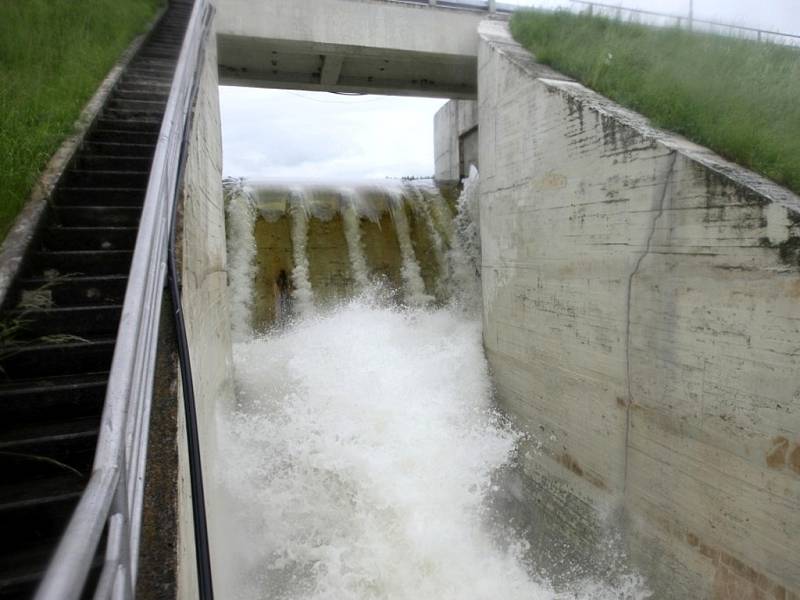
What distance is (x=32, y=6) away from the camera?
19.5 feet

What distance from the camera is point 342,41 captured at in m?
7.30

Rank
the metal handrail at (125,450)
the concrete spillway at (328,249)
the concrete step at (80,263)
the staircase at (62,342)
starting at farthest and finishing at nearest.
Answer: the concrete spillway at (328,249)
the concrete step at (80,263)
the staircase at (62,342)
the metal handrail at (125,450)

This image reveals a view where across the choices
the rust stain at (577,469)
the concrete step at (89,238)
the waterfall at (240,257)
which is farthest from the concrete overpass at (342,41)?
the rust stain at (577,469)

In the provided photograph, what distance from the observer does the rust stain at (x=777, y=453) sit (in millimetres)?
3245

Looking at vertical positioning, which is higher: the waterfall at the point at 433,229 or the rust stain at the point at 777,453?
the waterfall at the point at 433,229

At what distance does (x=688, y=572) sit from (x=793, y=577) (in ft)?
2.74

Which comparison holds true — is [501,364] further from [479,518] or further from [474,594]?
[474,594]

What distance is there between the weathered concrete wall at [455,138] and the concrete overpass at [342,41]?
2.28 m

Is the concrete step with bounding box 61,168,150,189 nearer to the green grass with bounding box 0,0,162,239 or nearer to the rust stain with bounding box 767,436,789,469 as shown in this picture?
the green grass with bounding box 0,0,162,239

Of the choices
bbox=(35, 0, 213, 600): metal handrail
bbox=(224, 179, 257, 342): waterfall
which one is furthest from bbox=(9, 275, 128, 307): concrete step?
bbox=(224, 179, 257, 342): waterfall

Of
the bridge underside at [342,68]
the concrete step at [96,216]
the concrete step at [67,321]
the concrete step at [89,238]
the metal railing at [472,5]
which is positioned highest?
the metal railing at [472,5]

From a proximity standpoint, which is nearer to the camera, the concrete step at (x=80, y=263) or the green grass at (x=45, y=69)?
the concrete step at (x=80, y=263)

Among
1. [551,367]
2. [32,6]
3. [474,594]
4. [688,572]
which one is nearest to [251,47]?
[32,6]

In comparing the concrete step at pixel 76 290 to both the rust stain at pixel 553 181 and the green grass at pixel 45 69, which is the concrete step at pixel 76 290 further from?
the rust stain at pixel 553 181
